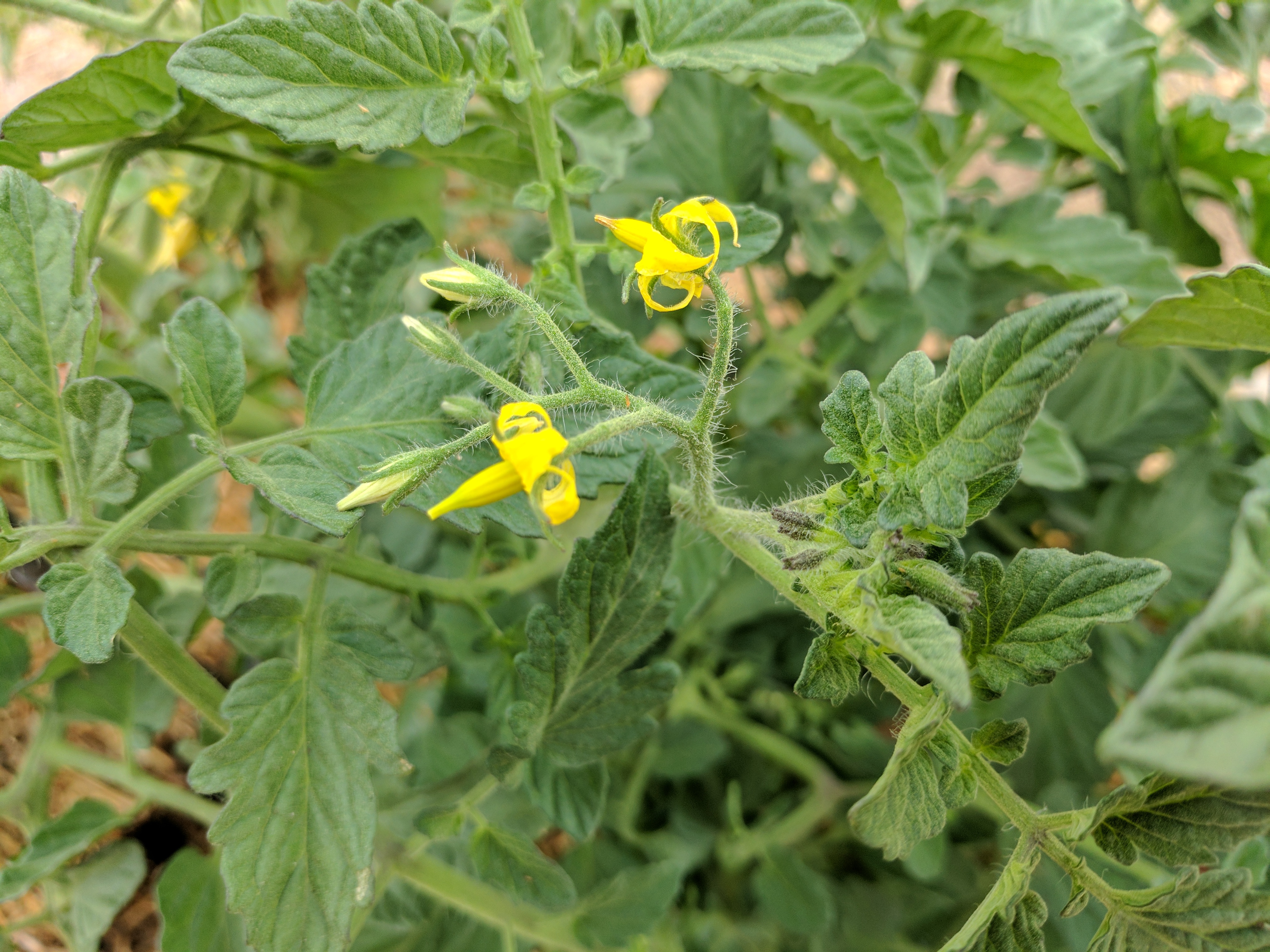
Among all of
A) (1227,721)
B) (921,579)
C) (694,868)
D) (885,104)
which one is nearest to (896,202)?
(885,104)

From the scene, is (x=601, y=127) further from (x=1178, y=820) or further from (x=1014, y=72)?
(x=1178, y=820)

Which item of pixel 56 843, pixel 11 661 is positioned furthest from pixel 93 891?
pixel 11 661

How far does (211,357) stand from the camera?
688 mm

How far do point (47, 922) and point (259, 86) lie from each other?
0.90 meters

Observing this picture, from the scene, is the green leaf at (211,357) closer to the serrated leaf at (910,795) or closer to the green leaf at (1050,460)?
the serrated leaf at (910,795)

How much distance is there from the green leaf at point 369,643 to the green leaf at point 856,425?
38 centimetres

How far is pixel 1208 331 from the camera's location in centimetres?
64

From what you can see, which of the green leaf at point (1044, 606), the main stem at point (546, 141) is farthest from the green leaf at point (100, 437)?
the green leaf at point (1044, 606)

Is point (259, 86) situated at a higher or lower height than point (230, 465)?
higher

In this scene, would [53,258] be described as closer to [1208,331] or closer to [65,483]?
[65,483]

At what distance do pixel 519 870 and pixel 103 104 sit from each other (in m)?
0.73

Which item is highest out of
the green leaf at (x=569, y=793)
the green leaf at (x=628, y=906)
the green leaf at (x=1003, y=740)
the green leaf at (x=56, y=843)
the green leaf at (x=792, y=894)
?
the green leaf at (x=1003, y=740)

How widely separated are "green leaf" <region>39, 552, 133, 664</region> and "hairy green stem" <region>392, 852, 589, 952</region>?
40 cm

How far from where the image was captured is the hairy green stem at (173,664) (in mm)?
678
